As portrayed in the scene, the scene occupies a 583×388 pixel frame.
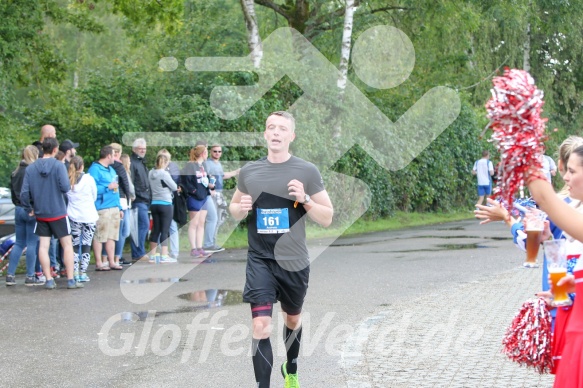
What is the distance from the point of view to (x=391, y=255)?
633 inches

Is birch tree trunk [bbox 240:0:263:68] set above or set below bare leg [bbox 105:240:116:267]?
above

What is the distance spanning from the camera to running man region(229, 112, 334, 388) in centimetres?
620

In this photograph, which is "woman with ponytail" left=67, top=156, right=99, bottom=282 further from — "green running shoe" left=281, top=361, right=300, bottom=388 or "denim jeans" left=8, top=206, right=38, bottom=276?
"green running shoe" left=281, top=361, right=300, bottom=388

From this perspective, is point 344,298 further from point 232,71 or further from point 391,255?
point 232,71

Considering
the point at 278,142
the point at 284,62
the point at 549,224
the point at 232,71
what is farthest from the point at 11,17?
the point at 549,224

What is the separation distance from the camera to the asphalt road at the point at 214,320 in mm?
7078

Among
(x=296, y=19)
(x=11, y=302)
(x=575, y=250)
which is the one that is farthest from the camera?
(x=296, y=19)

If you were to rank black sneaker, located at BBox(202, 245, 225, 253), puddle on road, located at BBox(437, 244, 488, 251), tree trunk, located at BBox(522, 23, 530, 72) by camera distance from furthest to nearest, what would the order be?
tree trunk, located at BBox(522, 23, 530, 72)
puddle on road, located at BBox(437, 244, 488, 251)
black sneaker, located at BBox(202, 245, 225, 253)

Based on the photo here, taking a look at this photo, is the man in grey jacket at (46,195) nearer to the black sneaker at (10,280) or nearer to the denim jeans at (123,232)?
the black sneaker at (10,280)

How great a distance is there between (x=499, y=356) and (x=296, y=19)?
19.6 metres

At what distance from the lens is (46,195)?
11.6 metres

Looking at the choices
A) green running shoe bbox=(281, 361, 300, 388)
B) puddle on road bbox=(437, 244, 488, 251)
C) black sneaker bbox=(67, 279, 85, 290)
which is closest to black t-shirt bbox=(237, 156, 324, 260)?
green running shoe bbox=(281, 361, 300, 388)

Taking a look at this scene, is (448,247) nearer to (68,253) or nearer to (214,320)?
(68,253)

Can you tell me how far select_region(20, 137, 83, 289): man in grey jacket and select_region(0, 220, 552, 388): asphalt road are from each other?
66 cm
